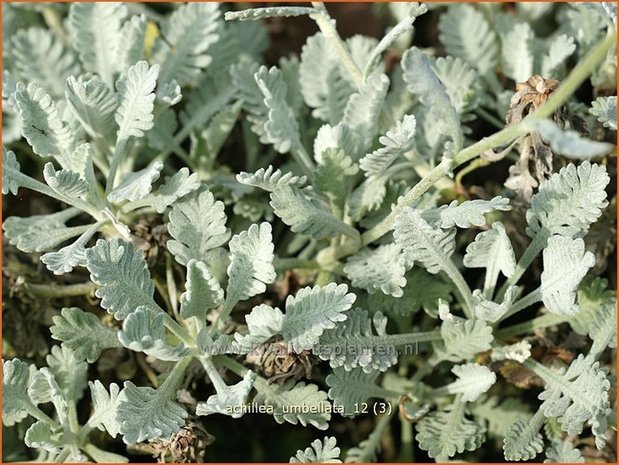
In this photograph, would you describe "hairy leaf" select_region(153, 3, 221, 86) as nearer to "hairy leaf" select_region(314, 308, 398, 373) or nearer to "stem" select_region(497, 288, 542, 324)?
"hairy leaf" select_region(314, 308, 398, 373)

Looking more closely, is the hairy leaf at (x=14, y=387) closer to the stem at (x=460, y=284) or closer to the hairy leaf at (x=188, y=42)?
the hairy leaf at (x=188, y=42)

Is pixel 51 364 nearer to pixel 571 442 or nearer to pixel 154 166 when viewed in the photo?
pixel 154 166

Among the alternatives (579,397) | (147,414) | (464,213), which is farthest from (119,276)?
(579,397)

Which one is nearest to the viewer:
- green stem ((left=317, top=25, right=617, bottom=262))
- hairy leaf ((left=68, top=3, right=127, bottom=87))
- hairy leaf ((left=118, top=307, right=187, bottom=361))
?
green stem ((left=317, top=25, right=617, bottom=262))

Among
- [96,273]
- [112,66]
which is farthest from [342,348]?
[112,66]

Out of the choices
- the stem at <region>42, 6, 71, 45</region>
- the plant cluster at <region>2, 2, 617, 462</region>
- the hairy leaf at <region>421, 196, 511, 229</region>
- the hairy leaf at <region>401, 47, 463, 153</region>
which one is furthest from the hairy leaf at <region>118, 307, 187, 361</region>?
the stem at <region>42, 6, 71, 45</region>

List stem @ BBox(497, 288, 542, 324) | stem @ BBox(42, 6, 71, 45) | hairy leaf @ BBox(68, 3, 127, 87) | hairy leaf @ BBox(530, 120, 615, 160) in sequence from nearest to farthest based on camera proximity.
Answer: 1. hairy leaf @ BBox(530, 120, 615, 160)
2. stem @ BBox(497, 288, 542, 324)
3. hairy leaf @ BBox(68, 3, 127, 87)
4. stem @ BBox(42, 6, 71, 45)

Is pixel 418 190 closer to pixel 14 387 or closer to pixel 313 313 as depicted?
pixel 313 313
